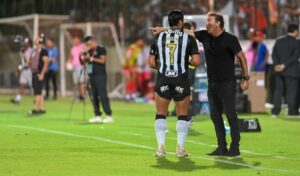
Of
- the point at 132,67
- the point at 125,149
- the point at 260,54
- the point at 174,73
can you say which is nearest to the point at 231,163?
the point at 174,73

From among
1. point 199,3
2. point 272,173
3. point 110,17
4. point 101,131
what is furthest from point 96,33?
point 272,173

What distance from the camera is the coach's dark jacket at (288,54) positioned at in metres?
20.6

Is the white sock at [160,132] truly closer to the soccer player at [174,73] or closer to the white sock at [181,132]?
the soccer player at [174,73]

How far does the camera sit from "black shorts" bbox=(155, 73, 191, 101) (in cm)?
1192

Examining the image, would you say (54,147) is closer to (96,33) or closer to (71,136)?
(71,136)

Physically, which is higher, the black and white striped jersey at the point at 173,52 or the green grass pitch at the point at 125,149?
the black and white striped jersey at the point at 173,52

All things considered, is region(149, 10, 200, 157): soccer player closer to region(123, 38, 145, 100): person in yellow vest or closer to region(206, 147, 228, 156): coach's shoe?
region(206, 147, 228, 156): coach's shoe

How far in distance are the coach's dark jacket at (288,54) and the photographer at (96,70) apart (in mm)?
4714

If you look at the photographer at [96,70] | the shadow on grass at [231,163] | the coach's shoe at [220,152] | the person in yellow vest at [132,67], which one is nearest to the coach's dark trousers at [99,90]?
the photographer at [96,70]

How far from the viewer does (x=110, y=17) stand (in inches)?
1228

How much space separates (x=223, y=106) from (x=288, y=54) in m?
8.70

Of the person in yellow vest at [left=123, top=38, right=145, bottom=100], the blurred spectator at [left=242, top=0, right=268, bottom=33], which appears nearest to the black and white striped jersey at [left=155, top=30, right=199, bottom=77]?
the blurred spectator at [left=242, top=0, right=268, bottom=33]

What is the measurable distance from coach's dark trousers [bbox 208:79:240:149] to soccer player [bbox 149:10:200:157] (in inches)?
19.5

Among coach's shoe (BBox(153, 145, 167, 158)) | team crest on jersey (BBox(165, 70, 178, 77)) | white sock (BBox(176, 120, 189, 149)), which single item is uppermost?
team crest on jersey (BBox(165, 70, 178, 77))
